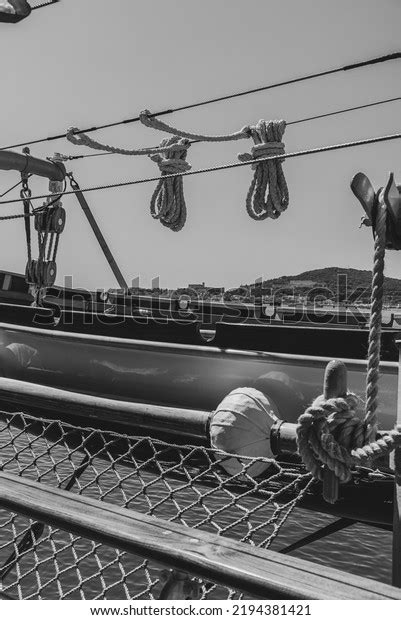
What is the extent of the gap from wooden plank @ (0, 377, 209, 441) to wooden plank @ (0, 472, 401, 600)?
0.89 meters

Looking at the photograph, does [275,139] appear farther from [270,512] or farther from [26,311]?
[270,512]

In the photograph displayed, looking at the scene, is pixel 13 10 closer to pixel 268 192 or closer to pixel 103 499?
pixel 268 192

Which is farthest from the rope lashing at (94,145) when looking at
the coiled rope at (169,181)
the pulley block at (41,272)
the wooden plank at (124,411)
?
the wooden plank at (124,411)

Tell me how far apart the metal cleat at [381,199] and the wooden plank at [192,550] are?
3.41 feet

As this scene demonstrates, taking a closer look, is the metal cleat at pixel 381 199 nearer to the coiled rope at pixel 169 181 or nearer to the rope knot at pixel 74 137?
the coiled rope at pixel 169 181

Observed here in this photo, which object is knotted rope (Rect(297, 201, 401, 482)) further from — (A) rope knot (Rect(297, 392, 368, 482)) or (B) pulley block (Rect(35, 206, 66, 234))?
(B) pulley block (Rect(35, 206, 66, 234))

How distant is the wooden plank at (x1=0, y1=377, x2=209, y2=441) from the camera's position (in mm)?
2602

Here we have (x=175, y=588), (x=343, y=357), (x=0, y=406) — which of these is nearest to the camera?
(x=175, y=588)

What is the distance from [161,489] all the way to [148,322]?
2.89 metres

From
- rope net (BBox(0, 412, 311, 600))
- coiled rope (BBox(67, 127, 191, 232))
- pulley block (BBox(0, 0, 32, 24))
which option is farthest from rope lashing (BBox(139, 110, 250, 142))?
rope net (BBox(0, 412, 311, 600))

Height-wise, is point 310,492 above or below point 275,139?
below

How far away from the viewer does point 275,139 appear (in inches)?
227
